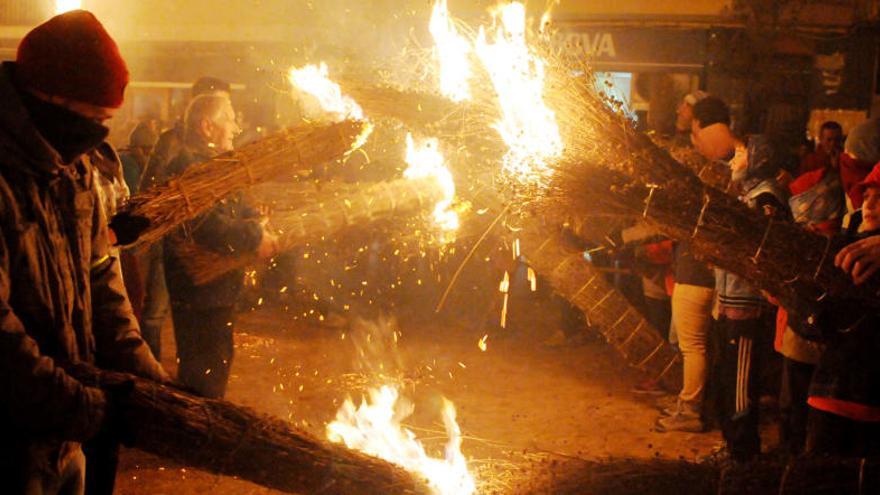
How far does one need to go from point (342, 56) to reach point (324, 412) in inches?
321

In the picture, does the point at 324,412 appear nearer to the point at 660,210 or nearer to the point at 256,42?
the point at 660,210

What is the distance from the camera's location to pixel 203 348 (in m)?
5.18

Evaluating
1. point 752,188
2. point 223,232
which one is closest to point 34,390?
point 223,232

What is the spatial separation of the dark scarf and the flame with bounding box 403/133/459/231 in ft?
18.0

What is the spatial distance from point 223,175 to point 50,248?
2625mm

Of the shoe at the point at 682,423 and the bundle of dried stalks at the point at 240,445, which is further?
the shoe at the point at 682,423

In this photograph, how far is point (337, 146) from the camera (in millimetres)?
6074

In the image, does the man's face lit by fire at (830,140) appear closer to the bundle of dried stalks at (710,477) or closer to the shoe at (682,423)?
the shoe at (682,423)

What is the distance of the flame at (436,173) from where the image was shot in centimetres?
822

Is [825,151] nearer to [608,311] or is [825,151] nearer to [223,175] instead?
[608,311]

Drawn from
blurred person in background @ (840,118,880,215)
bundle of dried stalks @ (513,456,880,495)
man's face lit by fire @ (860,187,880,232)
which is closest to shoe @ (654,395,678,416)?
blurred person in background @ (840,118,880,215)

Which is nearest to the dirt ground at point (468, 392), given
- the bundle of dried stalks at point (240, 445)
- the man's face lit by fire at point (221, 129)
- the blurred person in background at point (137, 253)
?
the blurred person in background at point (137, 253)

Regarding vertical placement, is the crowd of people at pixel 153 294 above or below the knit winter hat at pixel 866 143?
below

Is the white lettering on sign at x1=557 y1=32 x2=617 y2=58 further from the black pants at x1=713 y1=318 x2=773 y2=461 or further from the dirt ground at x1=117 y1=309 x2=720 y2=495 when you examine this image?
the black pants at x1=713 y1=318 x2=773 y2=461
